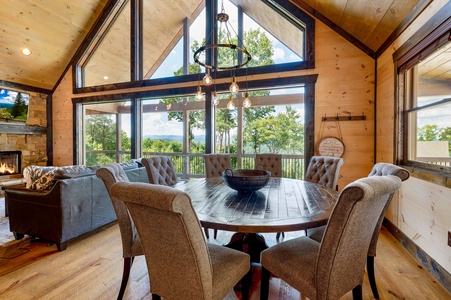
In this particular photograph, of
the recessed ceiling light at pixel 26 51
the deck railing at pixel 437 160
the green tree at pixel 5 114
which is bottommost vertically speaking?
the deck railing at pixel 437 160

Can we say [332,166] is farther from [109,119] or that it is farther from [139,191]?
[109,119]

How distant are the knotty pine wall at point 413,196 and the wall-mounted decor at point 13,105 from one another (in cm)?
758

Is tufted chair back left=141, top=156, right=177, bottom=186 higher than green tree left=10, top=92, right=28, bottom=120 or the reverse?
the reverse

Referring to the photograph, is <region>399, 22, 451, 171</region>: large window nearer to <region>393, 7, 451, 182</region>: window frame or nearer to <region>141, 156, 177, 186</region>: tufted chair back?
<region>393, 7, 451, 182</region>: window frame

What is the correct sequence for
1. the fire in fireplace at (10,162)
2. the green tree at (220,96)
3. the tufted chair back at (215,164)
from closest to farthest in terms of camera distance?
the tufted chair back at (215,164)
the green tree at (220,96)
the fire in fireplace at (10,162)

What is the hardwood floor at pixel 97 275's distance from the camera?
1.82 meters

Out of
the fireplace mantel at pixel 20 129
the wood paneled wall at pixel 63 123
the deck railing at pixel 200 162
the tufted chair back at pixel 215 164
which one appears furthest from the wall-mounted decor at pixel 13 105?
the tufted chair back at pixel 215 164

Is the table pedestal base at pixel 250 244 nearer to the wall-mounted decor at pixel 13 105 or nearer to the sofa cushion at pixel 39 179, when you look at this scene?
the sofa cushion at pixel 39 179

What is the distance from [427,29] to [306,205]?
6.97 feet

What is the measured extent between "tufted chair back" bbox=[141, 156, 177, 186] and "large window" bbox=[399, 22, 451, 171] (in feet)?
9.35

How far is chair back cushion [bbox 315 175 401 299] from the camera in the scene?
3.31ft

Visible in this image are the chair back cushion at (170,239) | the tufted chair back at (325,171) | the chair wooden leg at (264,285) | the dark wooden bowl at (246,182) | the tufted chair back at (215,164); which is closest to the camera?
the chair back cushion at (170,239)

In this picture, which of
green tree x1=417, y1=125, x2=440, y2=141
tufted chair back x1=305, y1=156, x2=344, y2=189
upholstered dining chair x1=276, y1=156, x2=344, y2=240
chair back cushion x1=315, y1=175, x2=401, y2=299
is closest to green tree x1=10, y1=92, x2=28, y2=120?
upholstered dining chair x1=276, y1=156, x2=344, y2=240

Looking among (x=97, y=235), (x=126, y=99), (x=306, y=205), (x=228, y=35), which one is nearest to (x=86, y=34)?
(x=126, y=99)
